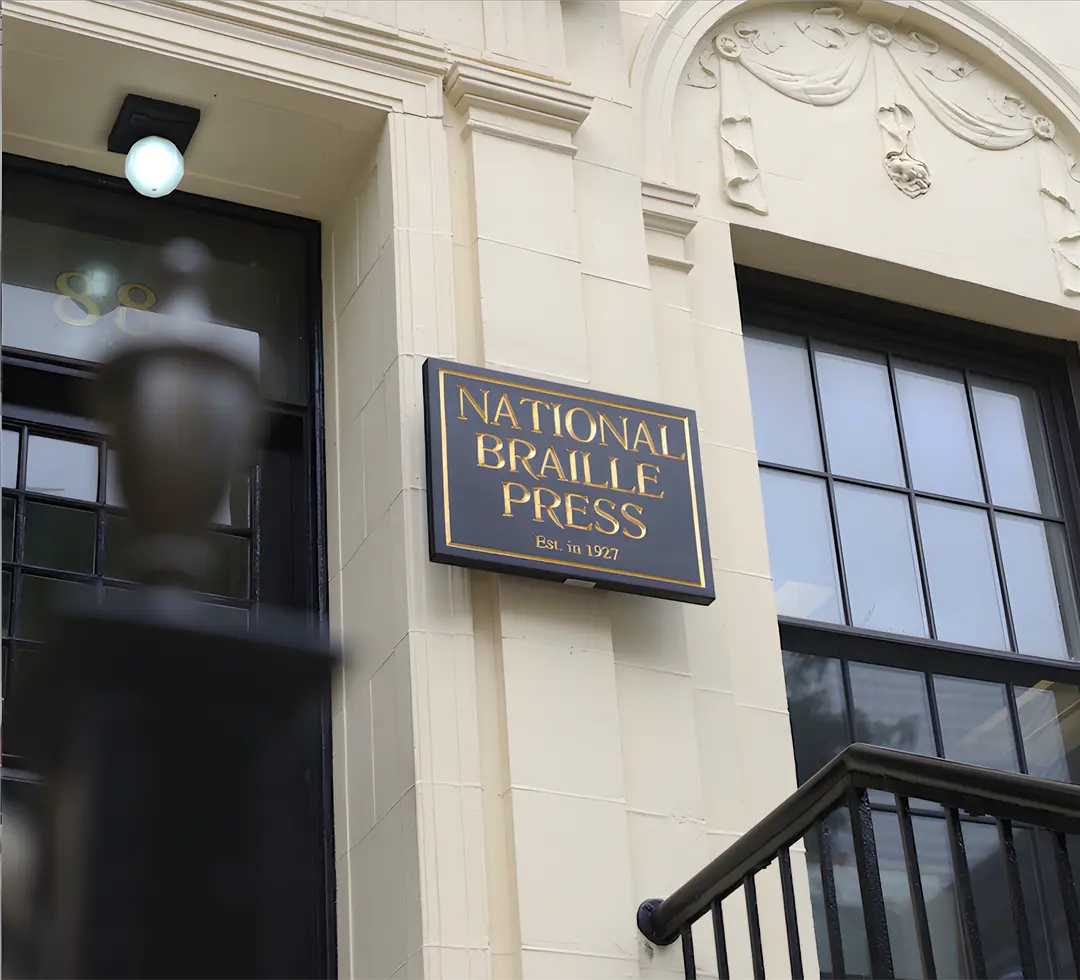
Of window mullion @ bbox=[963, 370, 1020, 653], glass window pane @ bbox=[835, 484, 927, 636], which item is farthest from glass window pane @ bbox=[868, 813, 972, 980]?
window mullion @ bbox=[963, 370, 1020, 653]

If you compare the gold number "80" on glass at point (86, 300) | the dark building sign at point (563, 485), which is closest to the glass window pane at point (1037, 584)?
the dark building sign at point (563, 485)

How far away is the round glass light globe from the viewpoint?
5258 millimetres

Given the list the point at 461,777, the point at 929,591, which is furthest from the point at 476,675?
the point at 929,591

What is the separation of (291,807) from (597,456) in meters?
1.35

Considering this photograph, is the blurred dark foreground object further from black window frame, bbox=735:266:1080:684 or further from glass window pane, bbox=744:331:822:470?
glass window pane, bbox=744:331:822:470

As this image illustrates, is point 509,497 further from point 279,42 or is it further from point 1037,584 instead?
point 1037,584

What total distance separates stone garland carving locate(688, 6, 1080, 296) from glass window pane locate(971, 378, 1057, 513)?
49 centimetres

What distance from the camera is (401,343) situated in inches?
201

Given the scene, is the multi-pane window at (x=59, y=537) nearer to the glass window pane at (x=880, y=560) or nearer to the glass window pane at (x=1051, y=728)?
the glass window pane at (x=880, y=560)

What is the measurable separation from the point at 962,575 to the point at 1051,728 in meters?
0.65

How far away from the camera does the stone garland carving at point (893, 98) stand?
6555 millimetres

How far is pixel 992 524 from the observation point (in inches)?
261

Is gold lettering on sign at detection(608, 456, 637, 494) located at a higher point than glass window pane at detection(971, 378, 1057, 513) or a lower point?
lower

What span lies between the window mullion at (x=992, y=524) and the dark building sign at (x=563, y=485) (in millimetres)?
1851
